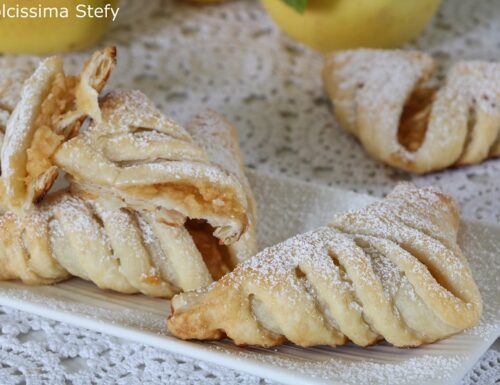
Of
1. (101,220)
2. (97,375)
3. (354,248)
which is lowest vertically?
(97,375)

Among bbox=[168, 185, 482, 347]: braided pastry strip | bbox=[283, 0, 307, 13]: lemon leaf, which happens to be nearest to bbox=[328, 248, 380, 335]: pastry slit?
bbox=[168, 185, 482, 347]: braided pastry strip

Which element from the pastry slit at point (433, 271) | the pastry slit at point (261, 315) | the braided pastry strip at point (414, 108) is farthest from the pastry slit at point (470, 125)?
the pastry slit at point (261, 315)

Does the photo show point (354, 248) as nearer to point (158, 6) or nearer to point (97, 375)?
point (97, 375)

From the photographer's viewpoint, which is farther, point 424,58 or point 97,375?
point 424,58

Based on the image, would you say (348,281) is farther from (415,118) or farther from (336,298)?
(415,118)

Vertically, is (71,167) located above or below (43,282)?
above

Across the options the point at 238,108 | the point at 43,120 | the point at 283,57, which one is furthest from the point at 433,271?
the point at 283,57

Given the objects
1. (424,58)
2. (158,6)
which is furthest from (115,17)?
(424,58)

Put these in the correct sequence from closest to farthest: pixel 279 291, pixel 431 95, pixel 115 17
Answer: pixel 279 291 < pixel 431 95 < pixel 115 17
